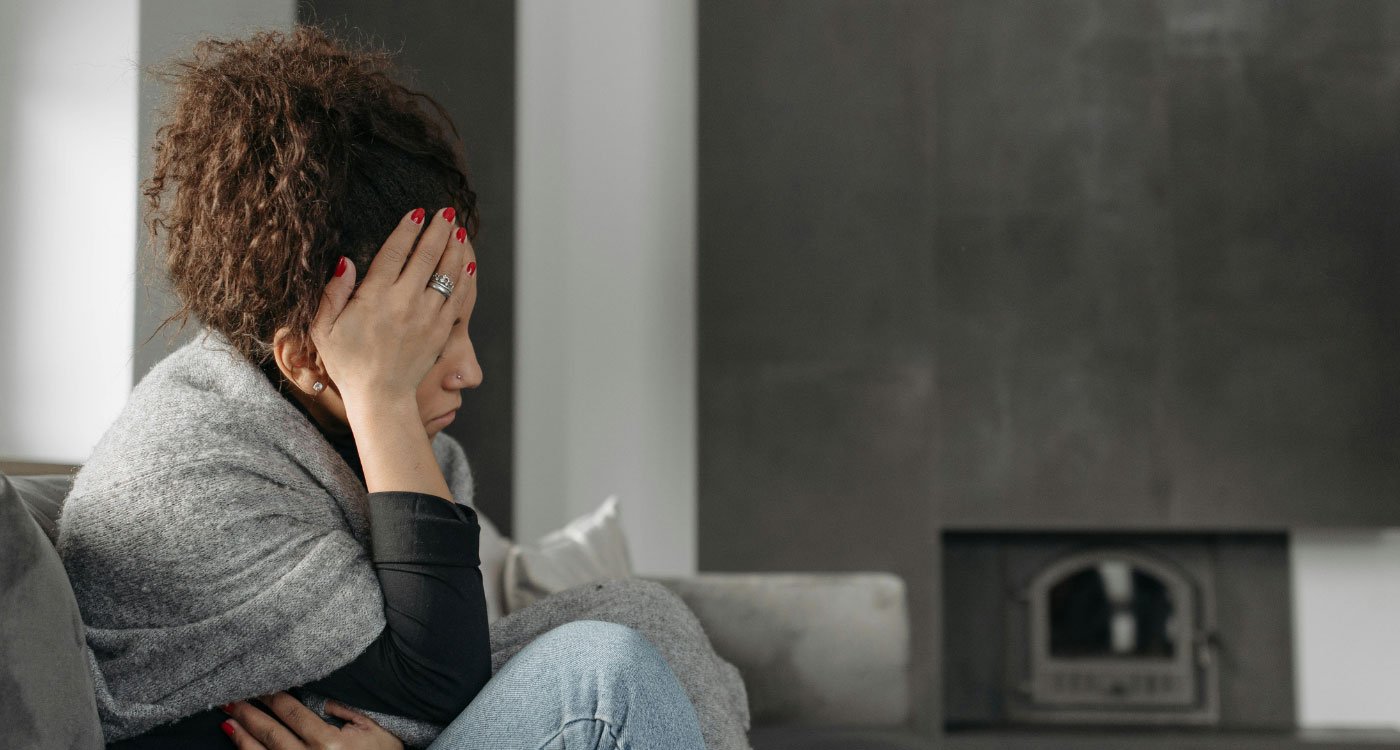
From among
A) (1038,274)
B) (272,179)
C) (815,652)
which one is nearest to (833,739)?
(815,652)

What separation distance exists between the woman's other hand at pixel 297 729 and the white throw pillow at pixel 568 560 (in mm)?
557

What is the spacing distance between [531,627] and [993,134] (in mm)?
2548

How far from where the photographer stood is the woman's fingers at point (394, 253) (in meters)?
1.01

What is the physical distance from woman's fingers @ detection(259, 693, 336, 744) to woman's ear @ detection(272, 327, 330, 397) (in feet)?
0.85

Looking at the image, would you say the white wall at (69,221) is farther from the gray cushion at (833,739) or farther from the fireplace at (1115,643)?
the fireplace at (1115,643)

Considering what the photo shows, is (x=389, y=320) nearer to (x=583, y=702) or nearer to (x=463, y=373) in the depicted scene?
(x=463, y=373)

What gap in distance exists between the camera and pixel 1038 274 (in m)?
3.25

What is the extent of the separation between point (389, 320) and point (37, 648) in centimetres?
36

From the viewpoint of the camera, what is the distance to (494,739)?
0.87m

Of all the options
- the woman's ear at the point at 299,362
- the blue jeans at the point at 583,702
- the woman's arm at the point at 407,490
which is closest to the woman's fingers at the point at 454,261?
the woman's arm at the point at 407,490

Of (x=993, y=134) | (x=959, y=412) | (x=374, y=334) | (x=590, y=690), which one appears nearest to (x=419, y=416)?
Answer: (x=374, y=334)

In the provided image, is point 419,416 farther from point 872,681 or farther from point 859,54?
point 859,54

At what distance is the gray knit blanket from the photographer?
88cm

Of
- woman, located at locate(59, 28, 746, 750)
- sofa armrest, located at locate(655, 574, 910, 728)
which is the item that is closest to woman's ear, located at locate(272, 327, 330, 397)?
woman, located at locate(59, 28, 746, 750)
